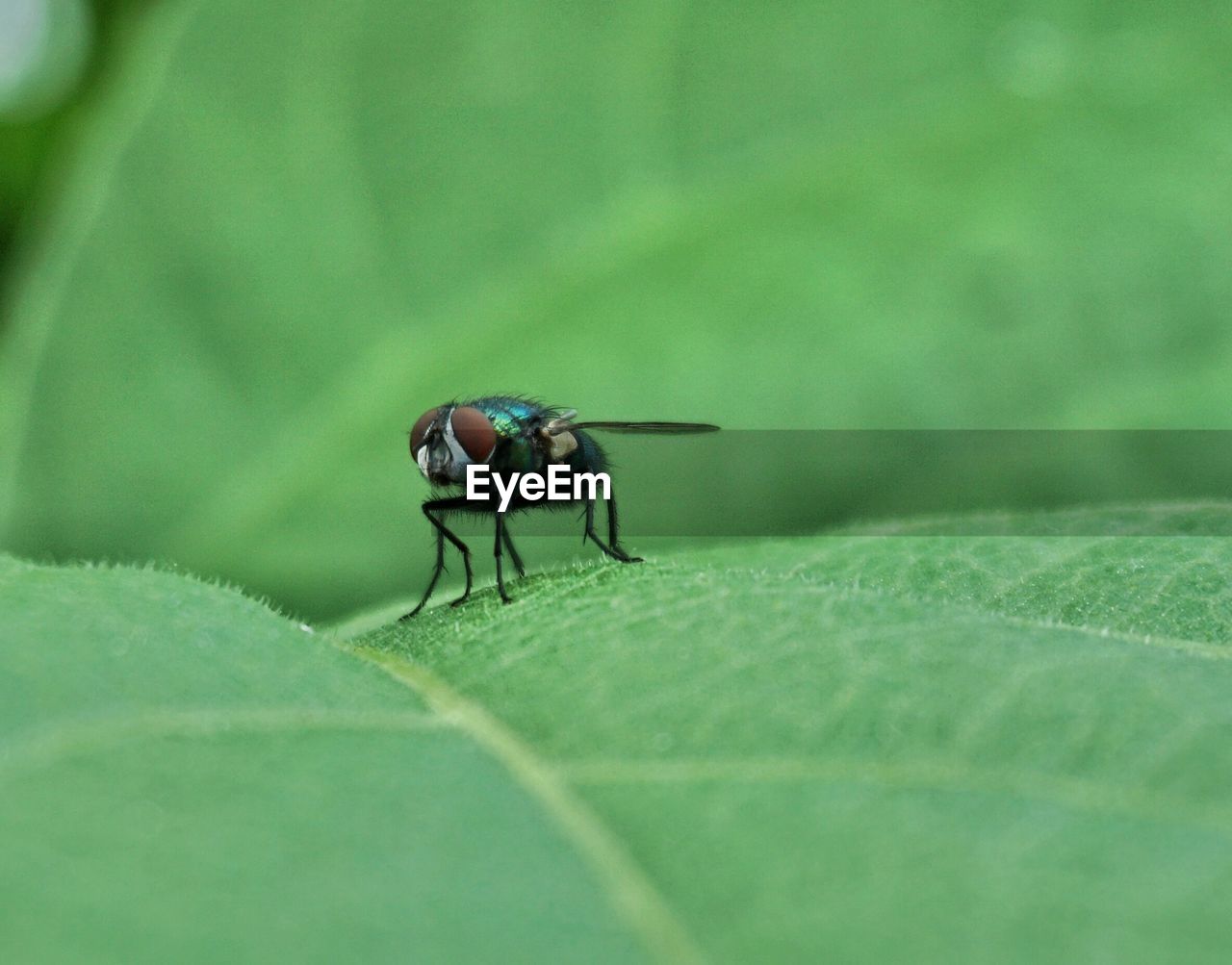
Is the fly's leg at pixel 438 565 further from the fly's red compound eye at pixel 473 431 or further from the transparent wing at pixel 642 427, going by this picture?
the transparent wing at pixel 642 427

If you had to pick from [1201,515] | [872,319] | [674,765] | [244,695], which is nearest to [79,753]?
[244,695]

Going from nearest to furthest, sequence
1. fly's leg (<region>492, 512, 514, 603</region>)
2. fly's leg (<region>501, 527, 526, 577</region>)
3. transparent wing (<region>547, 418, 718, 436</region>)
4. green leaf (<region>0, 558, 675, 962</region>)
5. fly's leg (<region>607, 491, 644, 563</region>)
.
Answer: green leaf (<region>0, 558, 675, 962</region>) < fly's leg (<region>492, 512, 514, 603</region>) < fly's leg (<region>501, 527, 526, 577</region>) < transparent wing (<region>547, 418, 718, 436</region>) < fly's leg (<region>607, 491, 644, 563</region>)

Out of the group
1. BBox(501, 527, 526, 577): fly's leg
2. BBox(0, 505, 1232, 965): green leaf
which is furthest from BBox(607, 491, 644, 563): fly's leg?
BBox(0, 505, 1232, 965): green leaf

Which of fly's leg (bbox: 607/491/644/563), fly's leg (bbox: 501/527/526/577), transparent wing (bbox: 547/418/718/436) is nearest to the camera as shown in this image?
fly's leg (bbox: 501/527/526/577)

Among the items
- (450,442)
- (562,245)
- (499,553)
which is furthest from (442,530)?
(562,245)

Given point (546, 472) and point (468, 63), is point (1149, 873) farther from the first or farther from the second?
point (468, 63)

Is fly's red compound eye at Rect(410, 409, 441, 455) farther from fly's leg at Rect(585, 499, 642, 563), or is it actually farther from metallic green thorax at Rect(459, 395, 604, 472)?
fly's leg at Rect(585, 499, 642, 563)

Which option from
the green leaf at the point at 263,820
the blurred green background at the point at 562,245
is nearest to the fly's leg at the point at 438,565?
the blurred green background at the point at 562,245
